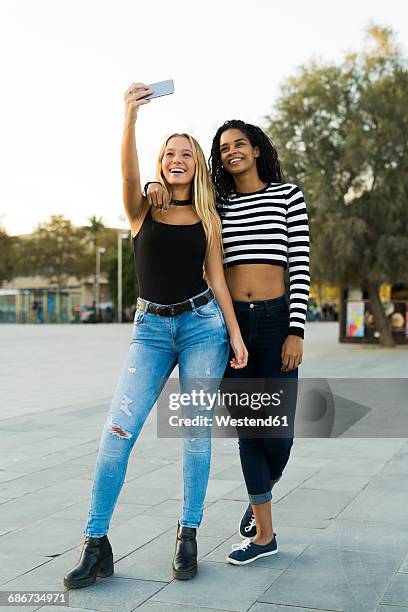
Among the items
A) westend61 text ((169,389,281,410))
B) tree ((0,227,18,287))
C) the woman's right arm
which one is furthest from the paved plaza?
tree ((0,227,18,287))

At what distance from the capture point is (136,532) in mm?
4137

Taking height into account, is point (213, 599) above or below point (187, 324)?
below

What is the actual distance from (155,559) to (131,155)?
1.80 metres

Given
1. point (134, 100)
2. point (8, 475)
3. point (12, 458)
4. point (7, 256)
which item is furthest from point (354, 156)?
point (7, 256)

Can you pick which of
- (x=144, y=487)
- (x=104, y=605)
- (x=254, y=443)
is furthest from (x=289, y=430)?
(x=144, y=487)

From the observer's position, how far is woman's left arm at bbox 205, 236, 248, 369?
353cm

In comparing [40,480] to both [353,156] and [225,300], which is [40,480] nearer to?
[225,300]

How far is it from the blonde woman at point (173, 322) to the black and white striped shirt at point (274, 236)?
125 millimetres

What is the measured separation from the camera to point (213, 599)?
3.16 metres

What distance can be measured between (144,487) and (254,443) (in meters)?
1.76

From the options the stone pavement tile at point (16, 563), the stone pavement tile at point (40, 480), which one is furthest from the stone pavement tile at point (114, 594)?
the stone pavement tile at point (40, 480)

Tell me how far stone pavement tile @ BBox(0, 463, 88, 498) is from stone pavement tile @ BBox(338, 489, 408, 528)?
194 centimetres

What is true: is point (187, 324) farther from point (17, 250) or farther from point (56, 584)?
point (17, 250)

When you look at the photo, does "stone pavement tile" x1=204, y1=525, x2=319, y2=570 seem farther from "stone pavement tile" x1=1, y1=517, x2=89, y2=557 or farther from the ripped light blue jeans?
"stone pavement tile" x1=1, y1=517, x2=89, y2=557
